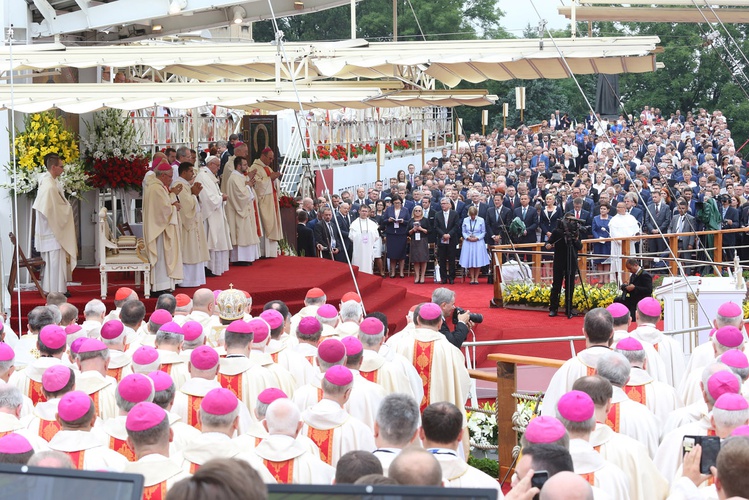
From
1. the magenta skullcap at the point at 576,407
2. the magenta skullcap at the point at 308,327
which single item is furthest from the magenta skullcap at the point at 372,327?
the magenta skullcap at the point at 576,407

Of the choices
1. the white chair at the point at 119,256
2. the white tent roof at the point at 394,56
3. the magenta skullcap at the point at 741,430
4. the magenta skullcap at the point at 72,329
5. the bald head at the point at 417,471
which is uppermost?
the white tent roof at the point at 394,56

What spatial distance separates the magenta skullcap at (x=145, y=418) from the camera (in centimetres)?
581

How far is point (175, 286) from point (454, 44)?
4.86 m

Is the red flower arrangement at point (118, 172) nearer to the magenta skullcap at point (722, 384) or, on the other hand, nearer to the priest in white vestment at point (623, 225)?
the priest in white vestment at point (623, 225)

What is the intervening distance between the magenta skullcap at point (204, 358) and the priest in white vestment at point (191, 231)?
782 centimetres

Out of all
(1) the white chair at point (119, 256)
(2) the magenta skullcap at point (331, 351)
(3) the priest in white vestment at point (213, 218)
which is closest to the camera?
(2) the magenta skullcap at point (331, 351)

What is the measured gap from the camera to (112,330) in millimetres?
8906

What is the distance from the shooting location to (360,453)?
4914 millimetres

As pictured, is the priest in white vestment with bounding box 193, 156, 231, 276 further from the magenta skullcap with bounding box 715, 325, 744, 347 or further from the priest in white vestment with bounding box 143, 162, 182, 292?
the magenta skullcap with bounding box 715, 325, 744, 347

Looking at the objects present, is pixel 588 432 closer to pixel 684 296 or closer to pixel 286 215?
pixel 684 296

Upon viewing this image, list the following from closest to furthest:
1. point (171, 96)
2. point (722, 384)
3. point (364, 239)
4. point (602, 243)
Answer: point (722, 384), point (171, 96), point (602, 243), point (364, 239)

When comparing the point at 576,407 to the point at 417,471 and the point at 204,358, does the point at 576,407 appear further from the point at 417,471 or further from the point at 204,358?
the point at 204,358

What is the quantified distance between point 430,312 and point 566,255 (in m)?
8.57

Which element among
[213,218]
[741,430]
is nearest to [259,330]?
[741,430]
